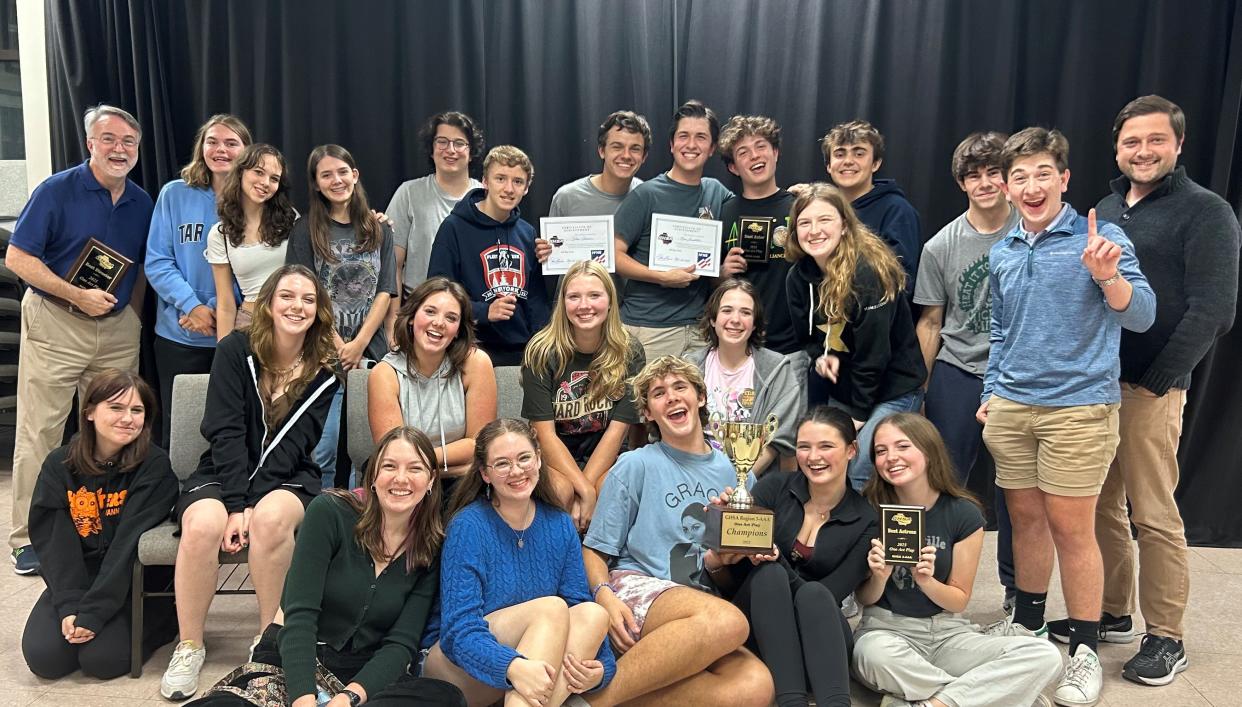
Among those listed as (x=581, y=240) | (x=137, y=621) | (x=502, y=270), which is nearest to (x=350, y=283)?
(x=502, y=270)

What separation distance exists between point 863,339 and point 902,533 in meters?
0.78

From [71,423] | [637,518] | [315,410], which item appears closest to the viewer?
[637,518]

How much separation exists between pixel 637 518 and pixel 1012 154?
164cm

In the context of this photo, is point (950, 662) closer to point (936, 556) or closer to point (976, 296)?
point (936, 556)

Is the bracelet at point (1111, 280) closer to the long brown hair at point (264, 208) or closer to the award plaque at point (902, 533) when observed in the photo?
the award plaque at point (902, 533)

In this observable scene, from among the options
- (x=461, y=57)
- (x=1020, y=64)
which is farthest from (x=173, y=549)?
(x=1020, y=64)

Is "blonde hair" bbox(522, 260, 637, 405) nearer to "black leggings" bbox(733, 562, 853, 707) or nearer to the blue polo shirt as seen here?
"black leggings" bbox(733, 562, 853, 707)

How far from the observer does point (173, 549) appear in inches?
114

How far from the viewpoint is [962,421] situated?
11.6 ft

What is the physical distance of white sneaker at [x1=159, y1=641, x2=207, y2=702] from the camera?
9.05ft

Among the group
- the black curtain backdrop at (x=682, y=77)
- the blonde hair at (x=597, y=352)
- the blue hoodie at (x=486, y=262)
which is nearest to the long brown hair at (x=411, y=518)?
the blonde hair at (x=597, y=352)

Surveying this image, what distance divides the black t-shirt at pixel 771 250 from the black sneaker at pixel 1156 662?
60.3 inches

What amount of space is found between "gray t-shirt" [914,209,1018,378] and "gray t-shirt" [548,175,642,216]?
129 centimetres

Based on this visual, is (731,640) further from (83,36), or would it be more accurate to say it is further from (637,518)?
(83,36)
